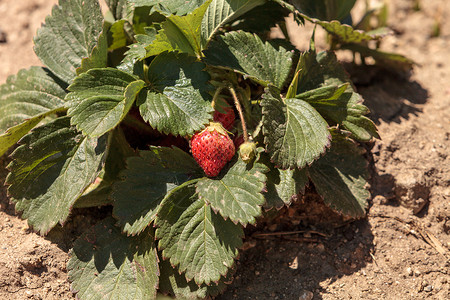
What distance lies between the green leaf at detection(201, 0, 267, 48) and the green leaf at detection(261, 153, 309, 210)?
516mm

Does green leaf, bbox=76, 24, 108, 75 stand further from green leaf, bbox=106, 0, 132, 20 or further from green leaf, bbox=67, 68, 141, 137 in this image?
green leaf, bbox=106, 0, 132, 20

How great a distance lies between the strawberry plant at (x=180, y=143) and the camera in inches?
63.4

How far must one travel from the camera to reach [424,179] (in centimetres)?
195

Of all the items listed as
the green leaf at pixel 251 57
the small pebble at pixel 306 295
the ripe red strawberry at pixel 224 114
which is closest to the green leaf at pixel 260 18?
the green leaf at pixel 251 57

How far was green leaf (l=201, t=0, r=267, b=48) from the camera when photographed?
5.81ft

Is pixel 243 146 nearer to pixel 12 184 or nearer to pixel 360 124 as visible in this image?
pixel 360 124

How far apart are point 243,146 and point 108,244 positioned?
2.08ft

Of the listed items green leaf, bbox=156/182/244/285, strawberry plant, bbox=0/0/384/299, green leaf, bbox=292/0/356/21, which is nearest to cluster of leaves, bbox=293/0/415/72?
green leaf, bbox=292/0/356/21

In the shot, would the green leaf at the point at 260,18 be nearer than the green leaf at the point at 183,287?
No

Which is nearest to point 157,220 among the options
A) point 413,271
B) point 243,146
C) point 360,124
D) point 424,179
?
point 243,146

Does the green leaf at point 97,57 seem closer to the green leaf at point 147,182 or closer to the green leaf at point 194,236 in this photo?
the green leaf at point 147,182

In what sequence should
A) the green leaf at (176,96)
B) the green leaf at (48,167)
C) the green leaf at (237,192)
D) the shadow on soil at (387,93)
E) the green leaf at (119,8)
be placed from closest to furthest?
the green leaf at (237,192) → the green leaf at (176,96) → the green leaf at (48,167) → the green leaf at (119,8) → the shadow on soil at (387,93)

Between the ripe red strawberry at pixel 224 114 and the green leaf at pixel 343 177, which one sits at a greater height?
the ripe red strawberry at pixel 224 114

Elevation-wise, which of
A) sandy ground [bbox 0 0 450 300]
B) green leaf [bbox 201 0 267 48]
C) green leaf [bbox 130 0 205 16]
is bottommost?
sandy ground [bbox 0 0 450 300]
